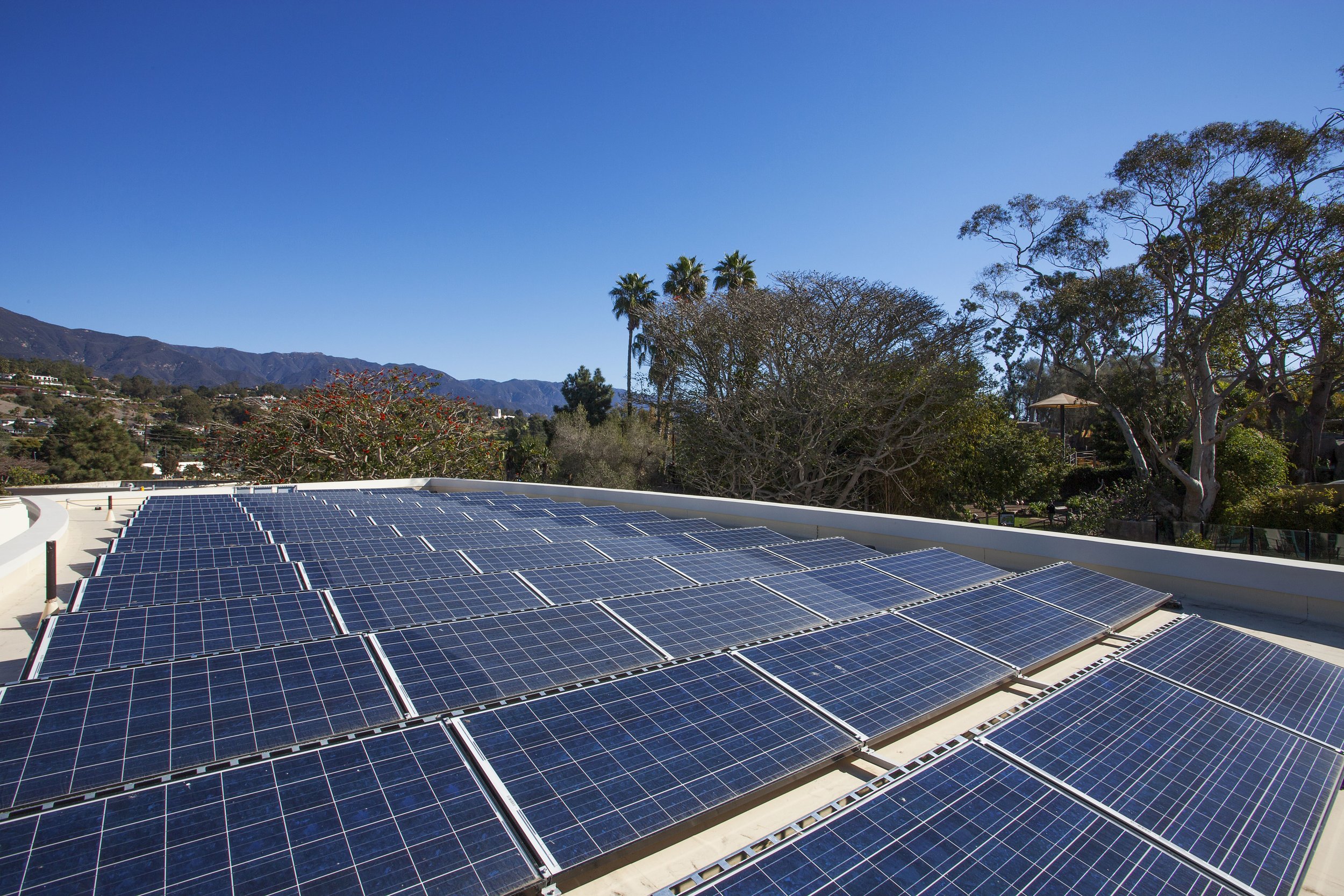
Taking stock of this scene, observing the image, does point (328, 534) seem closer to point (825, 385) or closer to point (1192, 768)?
point (1192, 768)

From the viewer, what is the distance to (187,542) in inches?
283

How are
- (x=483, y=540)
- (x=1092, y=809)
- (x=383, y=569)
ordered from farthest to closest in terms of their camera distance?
(x=483, y=540)
(x=383, y=569)
(x=1092, y=809)

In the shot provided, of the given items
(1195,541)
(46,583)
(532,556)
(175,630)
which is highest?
(175,630)

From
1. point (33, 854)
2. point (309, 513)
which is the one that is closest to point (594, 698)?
point (33, 854)

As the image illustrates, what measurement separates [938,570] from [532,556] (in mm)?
4227

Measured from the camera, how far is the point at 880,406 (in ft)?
81.7

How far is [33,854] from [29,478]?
54918 millimetres

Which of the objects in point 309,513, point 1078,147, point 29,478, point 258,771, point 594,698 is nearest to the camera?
point 258,771

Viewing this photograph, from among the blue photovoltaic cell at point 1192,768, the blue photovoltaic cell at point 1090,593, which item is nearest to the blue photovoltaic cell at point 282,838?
the blue photovoltaic cell at point 1192,768

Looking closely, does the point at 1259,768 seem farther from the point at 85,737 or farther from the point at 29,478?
the point at 29,478

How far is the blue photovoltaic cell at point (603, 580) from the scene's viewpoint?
5.07 meters

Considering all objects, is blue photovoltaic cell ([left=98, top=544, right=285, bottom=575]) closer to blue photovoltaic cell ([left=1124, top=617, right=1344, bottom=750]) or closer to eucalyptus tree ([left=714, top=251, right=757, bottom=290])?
blue photovoltaic cell ([left=1124, top=617, right=1344, bottom=750])

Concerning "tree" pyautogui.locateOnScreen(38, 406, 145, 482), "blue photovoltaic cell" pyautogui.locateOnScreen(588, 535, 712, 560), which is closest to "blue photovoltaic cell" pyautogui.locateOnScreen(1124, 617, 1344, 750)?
"blue photovoltaic cell" pyautogui.locateOnScreen(588, 535, 712, 560)

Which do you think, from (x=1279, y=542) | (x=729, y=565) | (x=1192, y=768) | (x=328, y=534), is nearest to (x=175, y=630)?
(x=729, y=565)
